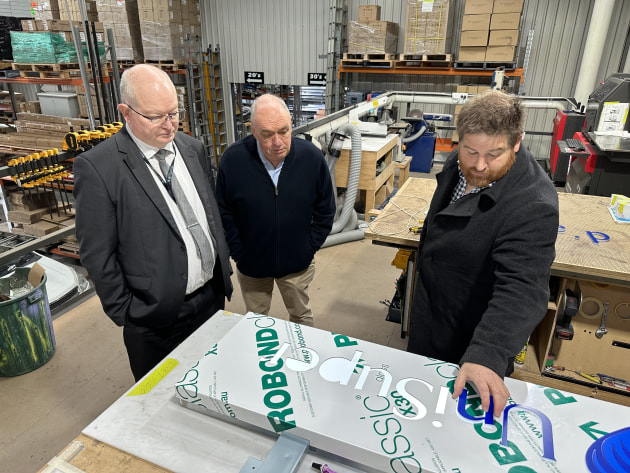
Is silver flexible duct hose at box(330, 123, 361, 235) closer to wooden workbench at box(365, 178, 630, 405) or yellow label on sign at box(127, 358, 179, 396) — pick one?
wooden workbench at box(365, 178, 630, 405)

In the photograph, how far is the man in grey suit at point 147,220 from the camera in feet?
5.21

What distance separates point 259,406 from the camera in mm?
1082

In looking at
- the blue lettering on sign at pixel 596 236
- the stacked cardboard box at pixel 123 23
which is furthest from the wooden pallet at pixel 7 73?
the blue lettering on sign at pixel 596 236

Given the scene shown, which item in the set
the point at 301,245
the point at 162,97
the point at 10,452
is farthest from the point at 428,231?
the point at 10,452

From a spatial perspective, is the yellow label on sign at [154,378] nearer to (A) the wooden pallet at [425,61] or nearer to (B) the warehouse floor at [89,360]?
(B) the warehouse floor at [89,360]

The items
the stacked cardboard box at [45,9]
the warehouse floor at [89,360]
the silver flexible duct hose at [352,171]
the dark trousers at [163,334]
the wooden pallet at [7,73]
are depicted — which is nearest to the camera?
the dark trousers at [163,334]

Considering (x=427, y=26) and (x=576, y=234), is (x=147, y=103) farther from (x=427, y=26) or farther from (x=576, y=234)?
(x=427, y=26)

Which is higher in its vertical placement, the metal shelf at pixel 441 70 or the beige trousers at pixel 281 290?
the metal shelf at pixel 441 70

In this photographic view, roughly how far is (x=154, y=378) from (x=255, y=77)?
8980mm

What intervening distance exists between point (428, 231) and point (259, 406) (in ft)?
3.16

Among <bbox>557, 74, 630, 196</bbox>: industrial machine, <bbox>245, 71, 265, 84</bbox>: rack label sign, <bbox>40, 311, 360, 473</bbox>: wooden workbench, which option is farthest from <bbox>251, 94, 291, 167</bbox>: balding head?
<bbox>245, 71, 265, 84</bbox>: rack label sign

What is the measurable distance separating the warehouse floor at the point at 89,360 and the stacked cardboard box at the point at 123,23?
19.4 ft

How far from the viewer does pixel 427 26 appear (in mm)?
7207

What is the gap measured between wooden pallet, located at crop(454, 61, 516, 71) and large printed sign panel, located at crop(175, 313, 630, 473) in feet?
24.4
